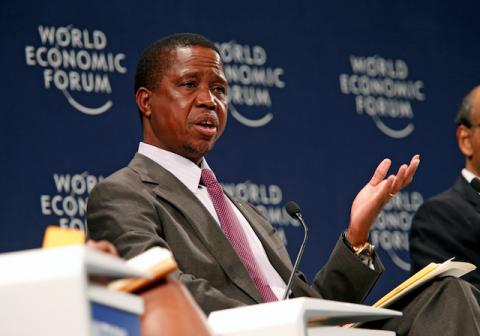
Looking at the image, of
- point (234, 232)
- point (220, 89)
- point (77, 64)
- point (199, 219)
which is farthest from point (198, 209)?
point (77, 64)

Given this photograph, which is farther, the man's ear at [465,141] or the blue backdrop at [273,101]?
the man's ear at [465,141]

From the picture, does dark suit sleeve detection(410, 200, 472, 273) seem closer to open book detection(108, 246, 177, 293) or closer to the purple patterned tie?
the purple patterned tie

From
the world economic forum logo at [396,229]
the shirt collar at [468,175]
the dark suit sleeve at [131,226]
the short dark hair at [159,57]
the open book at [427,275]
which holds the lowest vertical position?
the world economic forum logo at [396,229]

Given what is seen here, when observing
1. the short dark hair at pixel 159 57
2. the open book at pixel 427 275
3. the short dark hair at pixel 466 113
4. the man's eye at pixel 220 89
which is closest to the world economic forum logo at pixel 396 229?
the short dark hair at pixel 466 113

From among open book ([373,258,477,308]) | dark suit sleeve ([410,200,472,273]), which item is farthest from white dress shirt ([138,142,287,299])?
dark suit sleeve ([410,200,472,273])

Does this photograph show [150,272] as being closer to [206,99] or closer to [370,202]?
[370,202]

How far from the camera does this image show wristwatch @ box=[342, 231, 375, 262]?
3.22m

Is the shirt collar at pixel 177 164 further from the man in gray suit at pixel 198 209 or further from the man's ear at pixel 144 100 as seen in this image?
the man's ear at pixel 144 100

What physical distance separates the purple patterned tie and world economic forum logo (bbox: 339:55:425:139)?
1.88 meters

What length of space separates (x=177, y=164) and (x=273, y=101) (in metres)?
1.57

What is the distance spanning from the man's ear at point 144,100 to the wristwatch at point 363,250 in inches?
32.9

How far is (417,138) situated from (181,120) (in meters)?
2.15

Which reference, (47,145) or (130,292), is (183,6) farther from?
(130,292)

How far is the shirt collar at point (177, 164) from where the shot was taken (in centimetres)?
336
